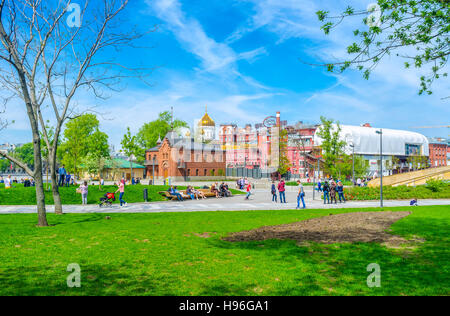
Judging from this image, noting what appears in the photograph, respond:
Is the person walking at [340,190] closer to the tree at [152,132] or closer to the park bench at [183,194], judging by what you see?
the park bench at [183,194]

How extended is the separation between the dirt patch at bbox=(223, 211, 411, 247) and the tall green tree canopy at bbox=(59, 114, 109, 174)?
5620 cm

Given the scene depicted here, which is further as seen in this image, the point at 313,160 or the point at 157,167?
the point at 313,160

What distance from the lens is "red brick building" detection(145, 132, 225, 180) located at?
7225 cm

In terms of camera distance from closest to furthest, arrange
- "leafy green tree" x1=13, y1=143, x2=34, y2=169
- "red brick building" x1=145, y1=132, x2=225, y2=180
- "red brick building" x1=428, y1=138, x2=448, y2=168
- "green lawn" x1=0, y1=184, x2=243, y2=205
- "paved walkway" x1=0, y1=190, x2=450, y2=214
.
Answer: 1. "paved walkway" x1=0, y1=190, x2=450, y2=214
2. "green lawn" x1=0, y1=184, x2=243, y2=205
3. "red brick building" x1=145, y1=132, x2=225, y2=180
4. "red brick building" x1=428, y1=138, x2=448, y2=168
5. "leafy green tree" x1=13, y1=143, x2=34, y2=169

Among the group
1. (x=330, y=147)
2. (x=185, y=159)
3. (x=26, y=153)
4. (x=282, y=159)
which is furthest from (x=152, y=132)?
(x=26, y=153)

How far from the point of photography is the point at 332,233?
1152 cm

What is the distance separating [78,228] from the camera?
43.0 ft

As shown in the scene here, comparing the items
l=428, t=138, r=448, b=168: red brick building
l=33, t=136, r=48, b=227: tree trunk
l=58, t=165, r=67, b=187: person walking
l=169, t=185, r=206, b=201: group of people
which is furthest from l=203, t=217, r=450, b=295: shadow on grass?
l=428, t=138, r=448, b=168: red brick building

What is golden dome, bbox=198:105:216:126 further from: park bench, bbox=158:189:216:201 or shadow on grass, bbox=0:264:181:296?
shadow on grass, bbox=0:264:181:296

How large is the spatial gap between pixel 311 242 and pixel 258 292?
474 cm

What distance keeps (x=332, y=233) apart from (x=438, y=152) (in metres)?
142

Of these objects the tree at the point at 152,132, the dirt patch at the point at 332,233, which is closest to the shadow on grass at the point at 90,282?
the dirt patch at the point at 332,233
